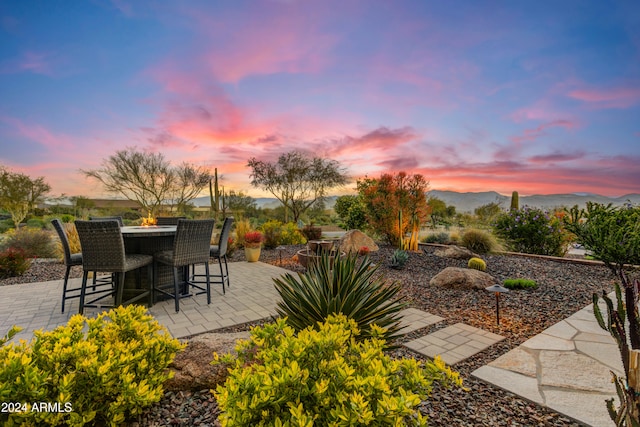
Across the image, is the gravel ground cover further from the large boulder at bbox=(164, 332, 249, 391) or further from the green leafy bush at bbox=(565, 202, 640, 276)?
the green leafy bush at bbox=(565, 202, 640, 276)

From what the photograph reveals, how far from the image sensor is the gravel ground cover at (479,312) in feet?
5.17

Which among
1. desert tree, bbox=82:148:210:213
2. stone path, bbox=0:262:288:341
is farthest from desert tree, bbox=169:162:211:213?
stone path, bbox=0:262:288:341

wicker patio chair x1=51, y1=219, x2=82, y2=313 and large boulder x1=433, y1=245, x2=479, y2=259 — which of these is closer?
wicker patio chair x1=51, y1=219, x2=82, y2=313

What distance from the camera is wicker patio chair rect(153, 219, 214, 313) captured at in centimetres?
343

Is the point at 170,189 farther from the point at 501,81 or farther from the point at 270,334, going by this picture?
the point at 270,334

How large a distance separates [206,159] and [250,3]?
1270 cm

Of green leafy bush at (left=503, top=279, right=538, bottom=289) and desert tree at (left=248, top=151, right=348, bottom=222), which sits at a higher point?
desert tree at (left=248, top=151, right=348, bottom=222)

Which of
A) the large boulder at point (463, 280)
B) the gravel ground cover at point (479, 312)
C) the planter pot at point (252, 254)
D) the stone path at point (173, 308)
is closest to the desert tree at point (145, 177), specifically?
the gravel ground cover at point (479, 312)

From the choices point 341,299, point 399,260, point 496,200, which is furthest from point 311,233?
point 496,200

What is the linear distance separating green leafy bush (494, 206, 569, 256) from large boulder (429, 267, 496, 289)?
4.24 meters

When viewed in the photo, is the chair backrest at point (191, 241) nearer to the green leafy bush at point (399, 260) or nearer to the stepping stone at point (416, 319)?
the stepping stone at point (416, 319)

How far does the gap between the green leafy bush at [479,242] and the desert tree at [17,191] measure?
18.7 meters

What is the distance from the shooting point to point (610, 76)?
5578mm

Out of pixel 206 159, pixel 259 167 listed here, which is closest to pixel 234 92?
pixel 206 159
